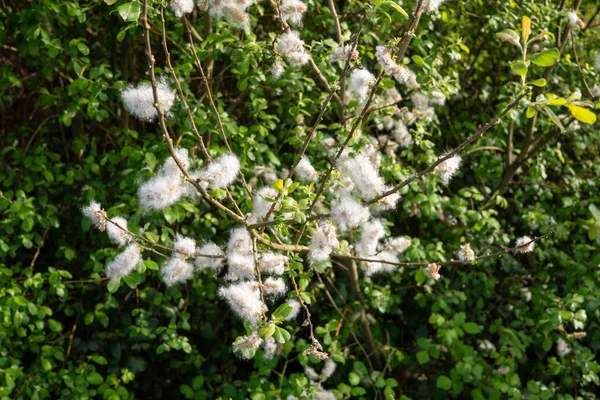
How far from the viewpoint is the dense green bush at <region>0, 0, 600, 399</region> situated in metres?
2.89

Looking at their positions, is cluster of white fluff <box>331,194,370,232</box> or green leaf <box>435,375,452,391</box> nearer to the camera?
cluster of white fluff <box>331,194,370,232</box>

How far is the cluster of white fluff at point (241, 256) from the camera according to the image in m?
2.08

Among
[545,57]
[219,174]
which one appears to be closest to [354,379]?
[219,174]

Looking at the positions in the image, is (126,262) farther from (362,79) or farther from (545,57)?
(545,57)

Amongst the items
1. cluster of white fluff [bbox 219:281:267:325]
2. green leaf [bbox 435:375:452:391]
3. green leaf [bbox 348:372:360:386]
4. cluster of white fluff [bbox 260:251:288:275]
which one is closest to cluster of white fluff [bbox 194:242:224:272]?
cluster of white fluff [bbox 260:251:288:275]

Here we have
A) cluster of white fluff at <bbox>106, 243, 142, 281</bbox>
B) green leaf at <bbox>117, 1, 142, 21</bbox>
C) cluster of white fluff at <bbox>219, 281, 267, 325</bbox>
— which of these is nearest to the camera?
green leaf at <bbox>117, 1, 142, 21</bbox>

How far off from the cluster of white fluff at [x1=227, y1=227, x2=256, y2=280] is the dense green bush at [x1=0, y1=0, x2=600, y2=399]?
47 centimetres

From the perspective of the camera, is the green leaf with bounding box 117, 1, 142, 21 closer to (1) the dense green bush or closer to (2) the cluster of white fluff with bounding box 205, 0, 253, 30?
(2) the cluster of white fluff with bounding box 205, 0, 253, 30

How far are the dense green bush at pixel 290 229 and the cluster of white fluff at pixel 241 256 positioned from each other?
47cm

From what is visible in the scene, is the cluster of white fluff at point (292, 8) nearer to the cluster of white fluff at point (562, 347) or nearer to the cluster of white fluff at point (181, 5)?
the cluster of white fluff at point (181, 5)

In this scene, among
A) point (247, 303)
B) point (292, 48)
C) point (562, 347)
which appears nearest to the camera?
point (247, 303)

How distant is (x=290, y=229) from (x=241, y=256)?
1.99ft

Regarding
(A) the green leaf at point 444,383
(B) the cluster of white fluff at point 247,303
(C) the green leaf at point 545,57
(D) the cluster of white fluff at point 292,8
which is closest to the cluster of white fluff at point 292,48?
(D) the cluster of white fluff at point 292,8

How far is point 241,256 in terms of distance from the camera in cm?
211
